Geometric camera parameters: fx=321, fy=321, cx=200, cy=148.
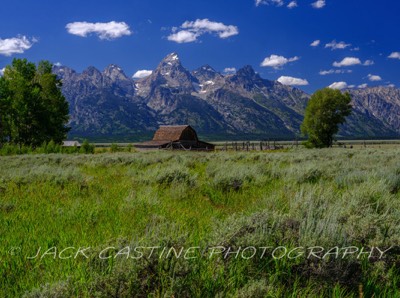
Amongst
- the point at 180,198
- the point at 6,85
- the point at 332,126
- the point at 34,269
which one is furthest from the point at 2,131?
the point at 332,126

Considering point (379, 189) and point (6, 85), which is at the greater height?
point (6, 85)

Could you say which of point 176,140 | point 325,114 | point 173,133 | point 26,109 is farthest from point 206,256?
point 173,133

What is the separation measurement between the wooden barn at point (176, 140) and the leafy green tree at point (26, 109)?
28572 millimetres

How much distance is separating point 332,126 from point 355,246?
6275 cm

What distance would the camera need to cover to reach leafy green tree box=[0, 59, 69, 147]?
38.2 metres

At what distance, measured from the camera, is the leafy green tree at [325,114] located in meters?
60.7

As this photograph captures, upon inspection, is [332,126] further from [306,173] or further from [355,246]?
[355,246]

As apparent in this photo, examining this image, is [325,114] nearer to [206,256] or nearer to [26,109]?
[26,109]

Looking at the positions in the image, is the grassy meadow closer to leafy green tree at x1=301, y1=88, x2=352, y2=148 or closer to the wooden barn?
leafy green tree at x1=301, y1=88, x2=352, y2=148

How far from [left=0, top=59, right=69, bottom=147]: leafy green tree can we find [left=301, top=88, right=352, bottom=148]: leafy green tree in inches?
1745

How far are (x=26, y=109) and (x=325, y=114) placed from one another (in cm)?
4997

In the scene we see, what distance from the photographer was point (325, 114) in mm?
60906

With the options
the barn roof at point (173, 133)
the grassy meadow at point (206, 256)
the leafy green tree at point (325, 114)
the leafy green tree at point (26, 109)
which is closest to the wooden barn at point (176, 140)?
the barn roof at point (173, 133)

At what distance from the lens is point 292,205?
14.1 ft
